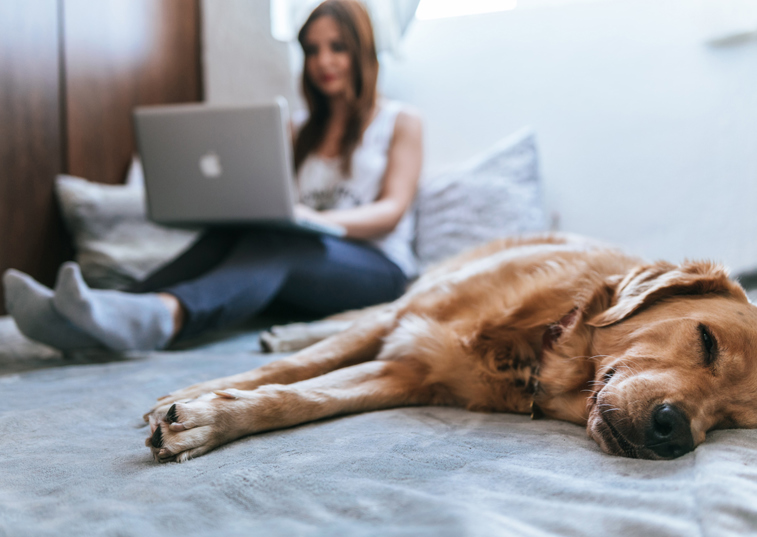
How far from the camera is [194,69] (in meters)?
3.64

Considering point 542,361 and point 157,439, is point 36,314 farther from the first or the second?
point 542,361

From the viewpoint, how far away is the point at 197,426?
0.95 meters

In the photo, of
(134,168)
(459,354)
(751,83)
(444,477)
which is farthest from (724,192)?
(134,168)

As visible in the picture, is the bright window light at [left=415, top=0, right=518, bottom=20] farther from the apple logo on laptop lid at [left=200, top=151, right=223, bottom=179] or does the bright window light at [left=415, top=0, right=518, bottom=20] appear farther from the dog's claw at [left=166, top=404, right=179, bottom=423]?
the dog's claw at [left=166, top=404, right=179, bottom=423]

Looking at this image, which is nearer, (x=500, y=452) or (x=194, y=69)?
(x=500, y=452)

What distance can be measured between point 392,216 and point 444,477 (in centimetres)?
174

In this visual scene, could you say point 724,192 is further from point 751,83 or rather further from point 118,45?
point 118,45

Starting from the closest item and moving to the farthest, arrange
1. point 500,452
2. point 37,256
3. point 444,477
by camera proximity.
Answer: point 444,477 < point 500,452 < point 37,256

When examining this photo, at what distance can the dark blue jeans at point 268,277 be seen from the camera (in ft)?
6.06

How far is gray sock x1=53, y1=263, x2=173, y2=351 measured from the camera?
4.84 feet

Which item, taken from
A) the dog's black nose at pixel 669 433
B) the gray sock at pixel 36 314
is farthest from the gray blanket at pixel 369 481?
the gray sock at pixel 36 314

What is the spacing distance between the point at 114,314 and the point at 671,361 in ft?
4.53

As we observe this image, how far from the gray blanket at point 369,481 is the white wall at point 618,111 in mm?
1749

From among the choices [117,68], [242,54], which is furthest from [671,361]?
[242,54]
